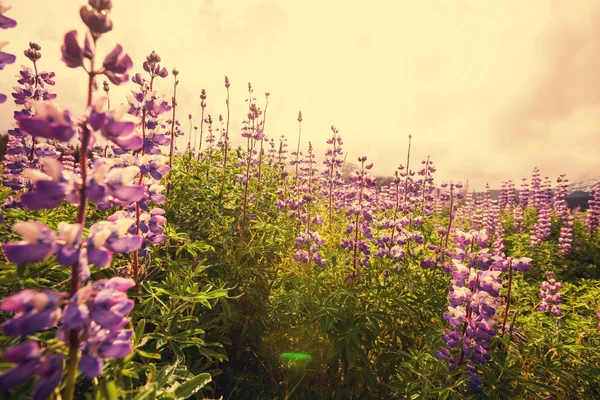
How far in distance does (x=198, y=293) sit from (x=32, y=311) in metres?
1.24

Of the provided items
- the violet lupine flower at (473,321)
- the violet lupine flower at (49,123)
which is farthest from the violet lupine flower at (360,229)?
the violet lupine flower at (49,123)

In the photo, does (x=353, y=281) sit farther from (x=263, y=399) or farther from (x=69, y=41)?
(x=69, y=41)

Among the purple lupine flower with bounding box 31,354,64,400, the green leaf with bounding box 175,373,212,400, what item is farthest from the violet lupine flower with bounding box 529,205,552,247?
the purple lupine flower with bounding box 31,354,64,400

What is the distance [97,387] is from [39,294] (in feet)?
1.61

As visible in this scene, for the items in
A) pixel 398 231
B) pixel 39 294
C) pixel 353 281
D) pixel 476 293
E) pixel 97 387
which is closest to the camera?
pixel 39 294

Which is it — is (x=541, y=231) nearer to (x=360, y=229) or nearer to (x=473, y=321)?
(x=360, y=229)

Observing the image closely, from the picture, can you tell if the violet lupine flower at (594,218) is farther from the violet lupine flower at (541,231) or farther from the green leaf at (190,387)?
the green leaf at (190,387)

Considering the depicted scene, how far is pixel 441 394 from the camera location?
2.06 meters

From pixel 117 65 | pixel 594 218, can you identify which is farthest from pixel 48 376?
pixel 594 218

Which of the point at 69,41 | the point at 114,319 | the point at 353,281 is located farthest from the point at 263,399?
the point at 69,41

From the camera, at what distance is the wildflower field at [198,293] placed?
967mm

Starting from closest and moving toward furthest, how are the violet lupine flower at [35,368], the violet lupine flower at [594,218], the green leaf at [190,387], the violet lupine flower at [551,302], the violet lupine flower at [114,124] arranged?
the violet lupine flower at [35,368] < the violet lupine flower at [114,124] < the green leaf at [190,387] < the violet lupine flower at [551,302] < the violet lupine flower at [594,218]

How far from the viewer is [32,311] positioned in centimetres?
89

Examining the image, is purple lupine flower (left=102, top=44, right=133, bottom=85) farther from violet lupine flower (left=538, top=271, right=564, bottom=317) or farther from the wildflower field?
violet lupine flower (left=538, top=271, right=564, bottom=317)
